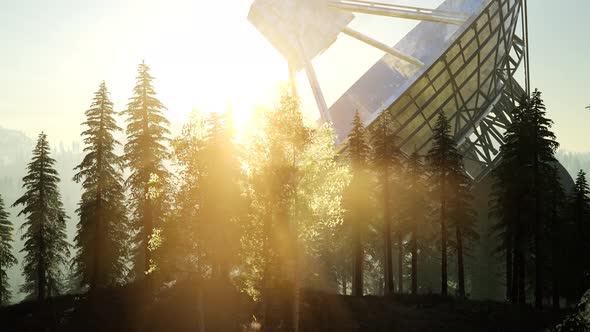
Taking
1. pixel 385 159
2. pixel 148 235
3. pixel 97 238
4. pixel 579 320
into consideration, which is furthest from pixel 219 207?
pixel 385 159

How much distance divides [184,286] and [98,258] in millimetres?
7072

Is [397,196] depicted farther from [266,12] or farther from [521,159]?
[266,12]

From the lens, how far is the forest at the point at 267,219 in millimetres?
16359

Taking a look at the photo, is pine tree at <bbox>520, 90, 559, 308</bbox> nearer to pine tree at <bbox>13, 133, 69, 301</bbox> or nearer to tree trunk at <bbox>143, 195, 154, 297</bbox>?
tree trunk at <bbox>143, 195, 154, 297</bbox>

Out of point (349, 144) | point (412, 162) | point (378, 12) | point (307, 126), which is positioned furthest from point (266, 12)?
point (307, 126)

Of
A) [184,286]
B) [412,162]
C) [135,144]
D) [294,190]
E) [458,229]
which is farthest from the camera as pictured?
[412,162]

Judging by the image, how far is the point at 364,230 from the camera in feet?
108

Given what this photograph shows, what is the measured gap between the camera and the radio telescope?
107ft

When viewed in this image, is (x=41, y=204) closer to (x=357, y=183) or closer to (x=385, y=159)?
(x=357, y=183)

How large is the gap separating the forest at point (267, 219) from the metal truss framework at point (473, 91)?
2.56 m

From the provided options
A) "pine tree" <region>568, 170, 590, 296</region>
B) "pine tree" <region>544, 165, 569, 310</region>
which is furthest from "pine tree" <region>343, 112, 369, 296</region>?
"pine tree" <region>568, 170, 590, 296</region>

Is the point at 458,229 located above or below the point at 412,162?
below

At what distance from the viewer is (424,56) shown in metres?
33.0

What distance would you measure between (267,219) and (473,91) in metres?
27.7
